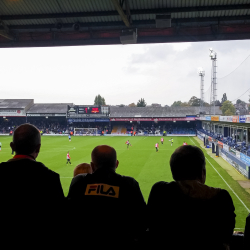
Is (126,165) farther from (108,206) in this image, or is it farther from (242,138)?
(108,206)

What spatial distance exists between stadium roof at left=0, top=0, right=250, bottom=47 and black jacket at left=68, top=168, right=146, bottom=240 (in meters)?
2.90

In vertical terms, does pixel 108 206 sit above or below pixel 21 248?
above

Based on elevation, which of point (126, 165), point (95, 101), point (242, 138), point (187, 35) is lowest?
point (126, 165)

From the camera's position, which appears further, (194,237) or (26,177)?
(26,177)

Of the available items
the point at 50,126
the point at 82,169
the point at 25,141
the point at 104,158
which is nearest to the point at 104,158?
the point at 104,158

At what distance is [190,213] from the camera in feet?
5.16

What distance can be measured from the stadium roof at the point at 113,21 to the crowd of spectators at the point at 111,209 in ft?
9.53

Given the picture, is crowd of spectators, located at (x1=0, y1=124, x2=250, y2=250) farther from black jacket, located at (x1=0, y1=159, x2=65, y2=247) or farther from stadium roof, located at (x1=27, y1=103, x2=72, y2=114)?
stadium roof, located at (x1=27, y1=103, x2=72, y2=114)

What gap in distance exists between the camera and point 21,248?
5.39 ft

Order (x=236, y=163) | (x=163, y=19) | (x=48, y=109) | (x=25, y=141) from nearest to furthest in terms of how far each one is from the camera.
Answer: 1. (x=25, y=141)
2. (x=163, y=19)
3. (x=236, y=163)
4. (x=48, y=109)

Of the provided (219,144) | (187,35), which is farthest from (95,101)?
(187,35)

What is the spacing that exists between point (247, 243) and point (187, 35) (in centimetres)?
443

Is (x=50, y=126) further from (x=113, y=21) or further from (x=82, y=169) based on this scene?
(x=82, y=169)

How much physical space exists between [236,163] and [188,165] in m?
14.8
